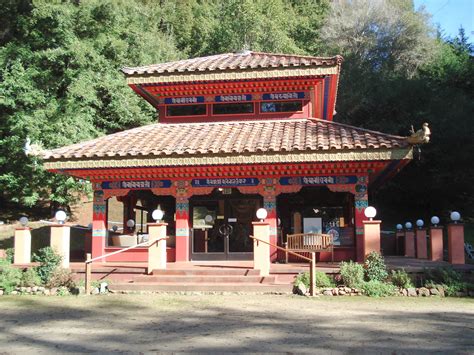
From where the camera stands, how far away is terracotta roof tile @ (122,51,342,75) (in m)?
14.2

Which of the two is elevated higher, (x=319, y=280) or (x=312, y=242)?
(x=312, y=242)

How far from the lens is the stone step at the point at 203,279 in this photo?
11.2 m

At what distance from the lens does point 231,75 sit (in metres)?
14.4

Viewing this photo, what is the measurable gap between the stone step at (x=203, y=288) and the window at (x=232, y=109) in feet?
20.6

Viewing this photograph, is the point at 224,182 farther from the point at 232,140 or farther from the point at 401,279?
the point at 401,279

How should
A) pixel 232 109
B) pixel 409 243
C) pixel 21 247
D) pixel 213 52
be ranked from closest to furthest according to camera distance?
pixel 21 247 → pixel 232 109 → pixel 409 243 → pixel 213 52

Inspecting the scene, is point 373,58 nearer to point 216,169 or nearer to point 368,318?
point 216,169

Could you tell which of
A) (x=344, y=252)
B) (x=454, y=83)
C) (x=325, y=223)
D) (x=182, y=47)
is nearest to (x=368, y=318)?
(x=344, y=252)

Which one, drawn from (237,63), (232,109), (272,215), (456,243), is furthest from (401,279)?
(237,63)

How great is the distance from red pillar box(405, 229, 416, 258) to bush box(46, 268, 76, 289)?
38.8ft

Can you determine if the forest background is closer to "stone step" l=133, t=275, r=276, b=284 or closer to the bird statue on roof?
the bird statue on roof

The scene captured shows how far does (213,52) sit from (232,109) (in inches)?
771

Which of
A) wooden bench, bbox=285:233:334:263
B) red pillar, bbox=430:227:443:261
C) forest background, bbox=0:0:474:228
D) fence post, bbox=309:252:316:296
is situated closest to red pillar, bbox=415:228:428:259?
red pillar, bbox=430:227:443:261

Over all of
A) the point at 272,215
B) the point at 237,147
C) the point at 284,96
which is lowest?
the point at 272,215
